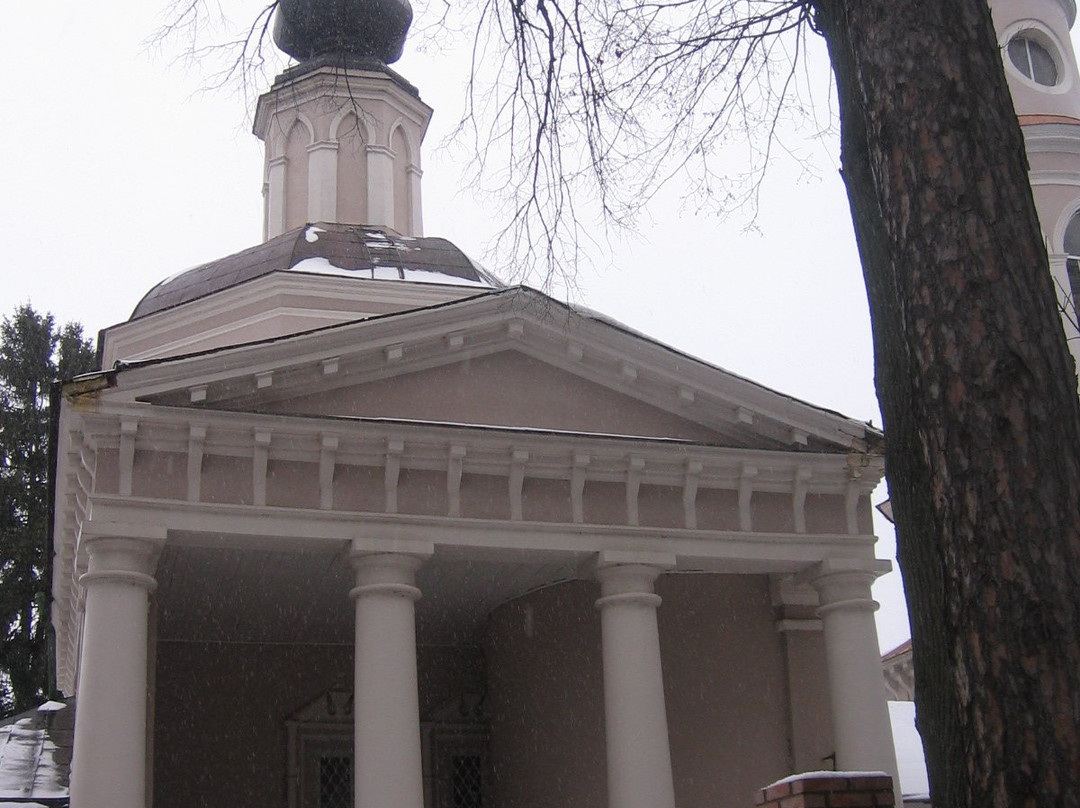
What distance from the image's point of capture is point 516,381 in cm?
1120

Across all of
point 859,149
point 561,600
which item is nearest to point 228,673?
point 561,600

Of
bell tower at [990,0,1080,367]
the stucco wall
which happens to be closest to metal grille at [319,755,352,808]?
the stucco wall

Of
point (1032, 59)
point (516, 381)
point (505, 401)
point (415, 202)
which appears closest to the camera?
point (505, 401)

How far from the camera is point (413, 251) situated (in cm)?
1641

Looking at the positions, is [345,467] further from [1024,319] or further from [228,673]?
[1024,319]

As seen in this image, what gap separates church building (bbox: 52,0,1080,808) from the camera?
9.59m

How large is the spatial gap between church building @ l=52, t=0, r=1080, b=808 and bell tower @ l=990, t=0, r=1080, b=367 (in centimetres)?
7

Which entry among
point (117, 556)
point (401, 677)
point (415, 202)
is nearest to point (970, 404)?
point (401, 677)

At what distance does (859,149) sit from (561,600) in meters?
8.65

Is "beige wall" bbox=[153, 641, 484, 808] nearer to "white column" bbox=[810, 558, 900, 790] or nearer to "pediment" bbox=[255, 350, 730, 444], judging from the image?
"pediment" bbox=[255, 350, 730, 444]

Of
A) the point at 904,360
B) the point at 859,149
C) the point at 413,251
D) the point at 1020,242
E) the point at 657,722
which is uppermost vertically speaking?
the point at 413,251

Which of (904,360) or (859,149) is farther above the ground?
(859,149)

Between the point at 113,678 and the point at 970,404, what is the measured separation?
22.8 feet

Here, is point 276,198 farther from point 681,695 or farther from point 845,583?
point 845,583
